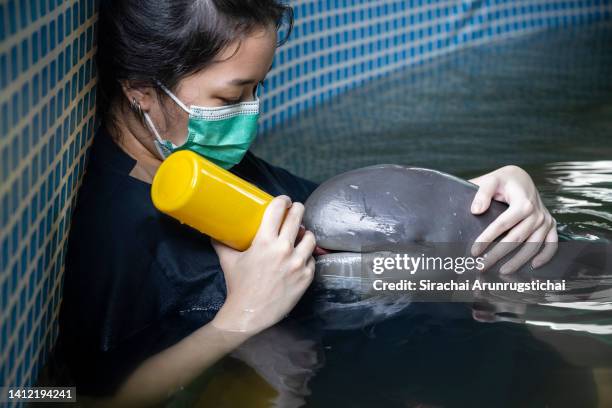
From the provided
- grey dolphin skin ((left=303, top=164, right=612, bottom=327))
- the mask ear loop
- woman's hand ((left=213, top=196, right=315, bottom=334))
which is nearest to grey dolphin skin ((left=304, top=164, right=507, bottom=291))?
grey dolphin skin ((left=303, top=164, right=612, bottom=327))

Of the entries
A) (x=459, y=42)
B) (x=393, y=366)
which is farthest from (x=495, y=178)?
(x=459, y=42)

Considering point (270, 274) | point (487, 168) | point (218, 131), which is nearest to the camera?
point (270, 274)

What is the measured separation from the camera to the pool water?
72.1 inches

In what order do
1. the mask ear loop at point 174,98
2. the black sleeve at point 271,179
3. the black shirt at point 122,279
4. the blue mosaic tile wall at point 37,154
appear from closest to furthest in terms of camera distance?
the blue mosaic tile wall at point 37,154 → the black shirt at point 122,279 → the mask ear loop at point 174,98 → the black sleeve at point 271,179

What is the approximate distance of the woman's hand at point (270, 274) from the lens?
1900mm

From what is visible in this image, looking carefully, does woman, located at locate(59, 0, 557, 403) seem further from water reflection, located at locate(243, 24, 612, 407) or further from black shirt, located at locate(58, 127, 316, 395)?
water reflection, located at locate(243, 24, 612, 407)

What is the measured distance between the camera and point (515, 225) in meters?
2.07

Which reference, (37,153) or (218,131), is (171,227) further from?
(37,153)

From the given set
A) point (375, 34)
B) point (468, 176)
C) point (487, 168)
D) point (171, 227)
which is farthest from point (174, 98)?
point (375, 34)

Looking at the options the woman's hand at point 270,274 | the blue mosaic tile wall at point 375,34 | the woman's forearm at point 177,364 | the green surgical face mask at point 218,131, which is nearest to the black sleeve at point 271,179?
the green surgical face mask at point 218,131

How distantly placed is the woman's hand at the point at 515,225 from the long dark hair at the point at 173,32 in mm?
716

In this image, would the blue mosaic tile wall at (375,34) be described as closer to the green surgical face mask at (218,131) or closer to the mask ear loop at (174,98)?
the green surgical face mask at (218,131)

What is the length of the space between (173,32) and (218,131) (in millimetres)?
285

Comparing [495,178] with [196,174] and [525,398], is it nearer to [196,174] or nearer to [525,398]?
[525,398]
